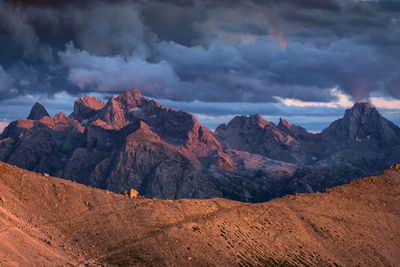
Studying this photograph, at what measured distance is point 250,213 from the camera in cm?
6806

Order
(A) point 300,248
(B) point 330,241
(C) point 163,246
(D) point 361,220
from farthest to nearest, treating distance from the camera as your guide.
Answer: (D) point 361,220, (B) point 330,241, (A) point 300,248, (C) point 163,246

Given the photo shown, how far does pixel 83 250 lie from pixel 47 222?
9.37m

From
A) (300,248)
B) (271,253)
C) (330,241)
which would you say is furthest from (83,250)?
(330,241)

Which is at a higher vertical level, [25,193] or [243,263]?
[25,193]

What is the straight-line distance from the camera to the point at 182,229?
57.9 m

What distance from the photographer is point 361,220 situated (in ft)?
248

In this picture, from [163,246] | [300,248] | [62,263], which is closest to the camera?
[62,263]

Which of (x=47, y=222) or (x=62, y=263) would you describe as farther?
(x=47, y=222)

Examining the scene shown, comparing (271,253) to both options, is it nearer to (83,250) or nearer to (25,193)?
(83,250)

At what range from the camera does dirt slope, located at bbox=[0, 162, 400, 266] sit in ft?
170

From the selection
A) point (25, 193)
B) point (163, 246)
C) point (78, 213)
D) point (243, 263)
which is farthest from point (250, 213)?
point (25, 193)

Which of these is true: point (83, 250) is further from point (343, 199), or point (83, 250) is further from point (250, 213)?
point (343, 199)

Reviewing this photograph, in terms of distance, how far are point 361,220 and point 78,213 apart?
50.4m

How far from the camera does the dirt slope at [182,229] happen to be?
51.8m
